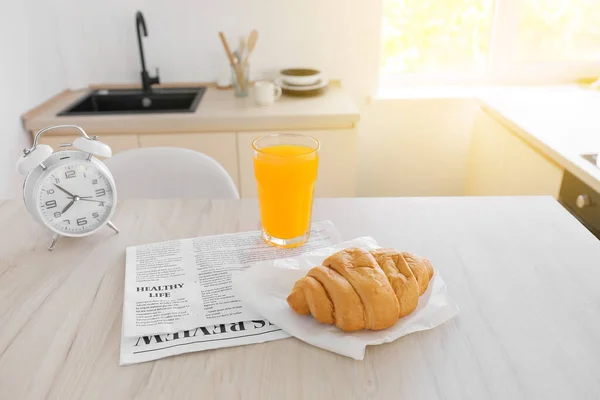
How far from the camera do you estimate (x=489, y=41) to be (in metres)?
2.38

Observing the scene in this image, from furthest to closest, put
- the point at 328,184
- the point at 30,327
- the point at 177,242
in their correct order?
the point at 328,184
the point at 177,242
the point at 30,327

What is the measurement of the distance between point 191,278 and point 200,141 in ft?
3.92

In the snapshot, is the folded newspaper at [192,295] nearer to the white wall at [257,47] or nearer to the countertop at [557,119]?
the countertop at [557,119]

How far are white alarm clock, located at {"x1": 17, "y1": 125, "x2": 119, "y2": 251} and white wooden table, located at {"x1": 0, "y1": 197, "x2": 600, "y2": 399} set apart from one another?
0.13 ft

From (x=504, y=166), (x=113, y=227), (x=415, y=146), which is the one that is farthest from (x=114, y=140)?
(x=504, y=166)

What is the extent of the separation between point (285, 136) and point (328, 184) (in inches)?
44.5

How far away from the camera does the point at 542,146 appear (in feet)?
5.10

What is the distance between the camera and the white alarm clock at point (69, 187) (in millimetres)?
844

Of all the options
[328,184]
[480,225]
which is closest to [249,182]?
[328,184]

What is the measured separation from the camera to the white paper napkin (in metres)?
0.65

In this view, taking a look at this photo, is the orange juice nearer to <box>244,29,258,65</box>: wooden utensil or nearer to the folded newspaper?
the folded newspaper

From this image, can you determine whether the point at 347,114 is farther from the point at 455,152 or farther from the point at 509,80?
the point at 509,80

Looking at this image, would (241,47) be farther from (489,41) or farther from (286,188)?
(286,188)

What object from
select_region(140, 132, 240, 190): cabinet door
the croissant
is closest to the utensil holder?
select_region(140, 132, 240, 190): cabinet door
